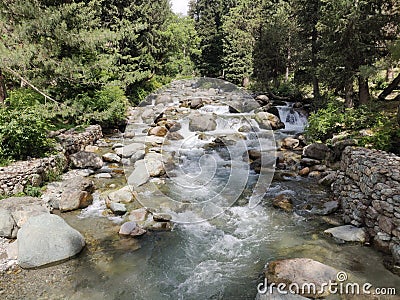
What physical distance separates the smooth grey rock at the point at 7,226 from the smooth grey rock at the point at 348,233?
23.0ft

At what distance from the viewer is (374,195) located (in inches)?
→ 243

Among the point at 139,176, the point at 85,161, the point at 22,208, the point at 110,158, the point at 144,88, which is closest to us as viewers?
the point at 22,208

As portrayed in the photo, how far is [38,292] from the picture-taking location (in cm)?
479

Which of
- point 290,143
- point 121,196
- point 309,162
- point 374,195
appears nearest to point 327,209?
point 374,195

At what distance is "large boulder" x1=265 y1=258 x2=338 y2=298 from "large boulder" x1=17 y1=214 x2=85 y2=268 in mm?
3974

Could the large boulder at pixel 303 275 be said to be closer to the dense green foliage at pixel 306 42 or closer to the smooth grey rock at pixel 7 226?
the smooth grey rock at pixel 7 226

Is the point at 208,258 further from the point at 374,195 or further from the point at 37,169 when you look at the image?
the point at 37,169

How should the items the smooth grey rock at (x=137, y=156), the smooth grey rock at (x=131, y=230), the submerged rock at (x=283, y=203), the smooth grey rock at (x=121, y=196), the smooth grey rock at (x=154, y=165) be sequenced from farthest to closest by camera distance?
the smooth grey rock at (x=137, y=156) < the smooth grey rock at (x=154, y=165) < the smooth grey rock at (x=121, y=196) < the submerged rock at (x=283, y=203) < the smooth grey rock at (x=131, y=230)

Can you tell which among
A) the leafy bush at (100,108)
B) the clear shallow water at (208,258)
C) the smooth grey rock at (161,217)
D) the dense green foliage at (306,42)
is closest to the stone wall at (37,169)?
the leafy bush at (100,108)

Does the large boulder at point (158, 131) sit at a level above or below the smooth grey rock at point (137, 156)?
above

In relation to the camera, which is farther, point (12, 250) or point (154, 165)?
point (154, 165)
